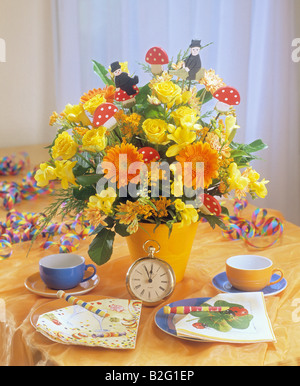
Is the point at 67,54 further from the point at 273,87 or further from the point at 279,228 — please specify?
the point at 279,228

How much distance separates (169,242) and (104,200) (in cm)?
20

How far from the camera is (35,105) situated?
289 cm

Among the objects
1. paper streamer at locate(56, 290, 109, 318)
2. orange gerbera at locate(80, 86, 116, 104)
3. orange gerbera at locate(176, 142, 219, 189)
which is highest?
orange gerbera at locate(80, 86, 116, 104)

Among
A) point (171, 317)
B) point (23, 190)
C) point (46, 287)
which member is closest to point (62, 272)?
point (46, 287)

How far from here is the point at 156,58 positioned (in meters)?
1.16

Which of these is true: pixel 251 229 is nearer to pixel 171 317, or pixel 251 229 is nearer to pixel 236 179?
pixel 236 179

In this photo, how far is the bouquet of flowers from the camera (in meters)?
1.07

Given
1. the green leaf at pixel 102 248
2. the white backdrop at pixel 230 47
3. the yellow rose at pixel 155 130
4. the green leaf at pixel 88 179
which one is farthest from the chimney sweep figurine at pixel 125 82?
the white backdrop at pixel 230 47

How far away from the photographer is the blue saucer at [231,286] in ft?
3.79

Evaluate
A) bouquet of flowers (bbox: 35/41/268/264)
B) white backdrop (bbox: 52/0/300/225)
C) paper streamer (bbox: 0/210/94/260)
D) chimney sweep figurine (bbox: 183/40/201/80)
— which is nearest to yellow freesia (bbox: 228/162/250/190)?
bouquet of flowers (bbox: 35/41/268/264)

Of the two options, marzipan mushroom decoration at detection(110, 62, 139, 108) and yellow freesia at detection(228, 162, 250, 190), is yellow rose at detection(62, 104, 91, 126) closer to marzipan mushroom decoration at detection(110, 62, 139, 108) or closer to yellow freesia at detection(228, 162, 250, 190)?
marzipan mushroom decoration at detection(110, 62, 139, 108)

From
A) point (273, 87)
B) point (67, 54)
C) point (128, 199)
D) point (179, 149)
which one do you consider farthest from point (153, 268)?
point (67, 54)

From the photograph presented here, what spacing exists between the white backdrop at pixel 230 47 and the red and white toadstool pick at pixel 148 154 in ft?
5.08
